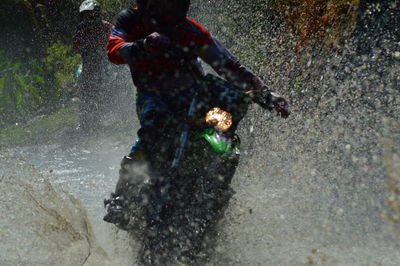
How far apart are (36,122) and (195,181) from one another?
9406 millimetres

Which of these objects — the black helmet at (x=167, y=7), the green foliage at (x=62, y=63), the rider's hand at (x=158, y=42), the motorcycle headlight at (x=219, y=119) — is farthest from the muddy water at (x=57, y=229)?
the green foliage at (x=62, y=63)

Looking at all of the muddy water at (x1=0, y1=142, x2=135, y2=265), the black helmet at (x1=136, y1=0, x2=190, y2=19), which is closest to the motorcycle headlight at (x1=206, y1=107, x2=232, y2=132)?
the black helmet at (x1=136, y1=0, x2=190, y2=19)

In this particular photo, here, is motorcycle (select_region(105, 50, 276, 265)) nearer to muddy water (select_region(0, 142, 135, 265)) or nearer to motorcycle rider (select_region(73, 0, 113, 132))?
Result: muddy water (select_region(0, 142, 135, 265))

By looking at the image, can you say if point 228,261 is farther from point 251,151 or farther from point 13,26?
point 13,26

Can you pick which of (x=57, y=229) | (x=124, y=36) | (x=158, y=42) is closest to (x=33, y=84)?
(x=57, y=229)

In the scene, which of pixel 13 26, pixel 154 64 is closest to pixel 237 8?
pixel 154 64

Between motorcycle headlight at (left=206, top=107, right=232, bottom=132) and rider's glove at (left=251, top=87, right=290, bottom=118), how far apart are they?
0.21 meters

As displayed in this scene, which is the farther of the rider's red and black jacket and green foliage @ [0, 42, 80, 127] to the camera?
green foliage @ [0, 42, 80, 127]

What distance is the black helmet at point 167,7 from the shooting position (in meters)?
3.85

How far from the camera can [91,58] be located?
9.88 meters

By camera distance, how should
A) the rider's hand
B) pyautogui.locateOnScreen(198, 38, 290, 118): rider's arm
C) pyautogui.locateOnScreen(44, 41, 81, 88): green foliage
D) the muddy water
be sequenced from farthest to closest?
1. pyautogui.locateOnScreen(44, 41, 81, 88): green foliage
2. the muddy water
3. pyautogui.locateOnScreen(198, 38, 290, 118): rider's arm
4. the rider's hand

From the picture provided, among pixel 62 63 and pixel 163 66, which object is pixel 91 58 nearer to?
pixel 62 63

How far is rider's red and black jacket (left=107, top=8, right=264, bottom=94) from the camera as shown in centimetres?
397

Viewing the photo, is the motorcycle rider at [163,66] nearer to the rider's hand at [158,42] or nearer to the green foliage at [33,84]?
the rider's hand at [158,42]
